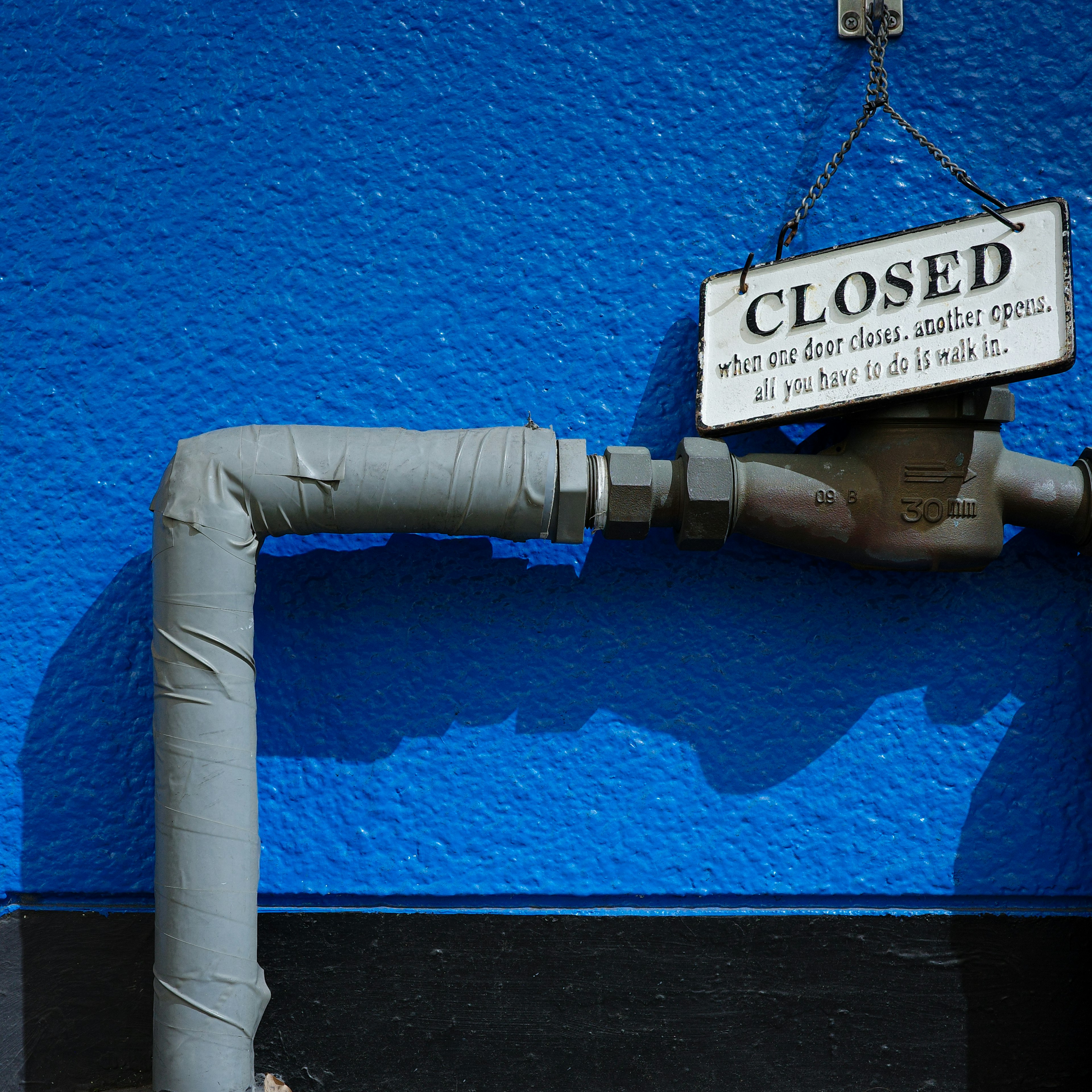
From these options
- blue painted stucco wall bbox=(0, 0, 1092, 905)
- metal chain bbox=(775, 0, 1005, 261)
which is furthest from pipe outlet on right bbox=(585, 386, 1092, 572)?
metal chain bbox=(775, 0, 1005, 261)

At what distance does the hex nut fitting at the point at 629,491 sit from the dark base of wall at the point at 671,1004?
1.79 feet

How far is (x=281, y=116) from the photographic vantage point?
1186 millimetres

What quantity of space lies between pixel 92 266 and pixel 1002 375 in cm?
122

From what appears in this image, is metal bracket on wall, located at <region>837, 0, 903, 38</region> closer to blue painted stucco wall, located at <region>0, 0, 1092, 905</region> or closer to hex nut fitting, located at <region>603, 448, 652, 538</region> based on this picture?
blue painted stucco wall, located at <region>0, 0, 1092, 905</region>

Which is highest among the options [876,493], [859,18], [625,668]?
[859,18]

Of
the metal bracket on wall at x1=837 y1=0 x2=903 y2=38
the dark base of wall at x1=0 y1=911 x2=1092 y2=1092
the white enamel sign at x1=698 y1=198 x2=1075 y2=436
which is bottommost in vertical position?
the dark base of wall at x1=0 y1=911 x2=1092 y2=1092

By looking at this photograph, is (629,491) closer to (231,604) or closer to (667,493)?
(667,493)

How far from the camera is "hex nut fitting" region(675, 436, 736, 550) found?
1.06 metres

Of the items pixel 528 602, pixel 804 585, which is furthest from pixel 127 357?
pixel 804 585

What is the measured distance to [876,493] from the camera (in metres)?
1.07

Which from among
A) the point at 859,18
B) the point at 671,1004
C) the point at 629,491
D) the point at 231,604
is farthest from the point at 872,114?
the point at 671,1004

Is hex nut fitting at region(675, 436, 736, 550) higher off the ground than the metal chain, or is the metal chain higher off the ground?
the metal chain

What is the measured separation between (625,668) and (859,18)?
0.96 m

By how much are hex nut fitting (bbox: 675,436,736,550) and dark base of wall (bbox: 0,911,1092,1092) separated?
20.9 inches
